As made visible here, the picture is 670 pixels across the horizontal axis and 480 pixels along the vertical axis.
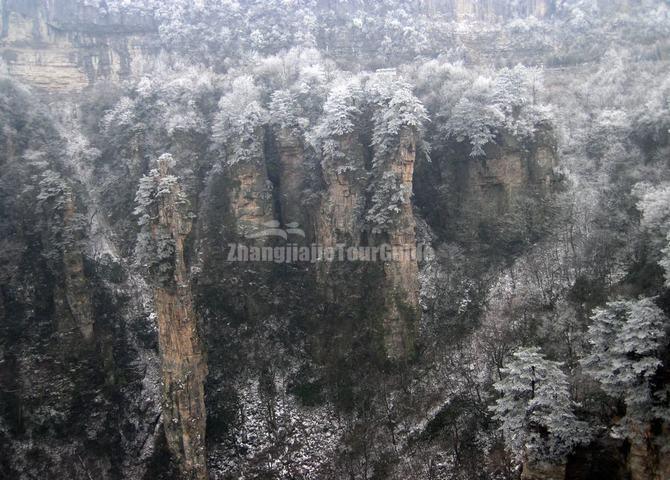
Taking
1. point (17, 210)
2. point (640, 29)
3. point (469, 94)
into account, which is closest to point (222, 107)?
point (17, 210)

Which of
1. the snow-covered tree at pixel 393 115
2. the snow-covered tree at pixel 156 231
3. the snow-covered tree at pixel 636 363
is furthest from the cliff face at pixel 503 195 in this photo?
the snow-covered tree at pixel 156 231

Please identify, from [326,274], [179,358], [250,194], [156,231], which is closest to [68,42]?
[250,194]

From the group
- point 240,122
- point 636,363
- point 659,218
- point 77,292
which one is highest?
point 240,122

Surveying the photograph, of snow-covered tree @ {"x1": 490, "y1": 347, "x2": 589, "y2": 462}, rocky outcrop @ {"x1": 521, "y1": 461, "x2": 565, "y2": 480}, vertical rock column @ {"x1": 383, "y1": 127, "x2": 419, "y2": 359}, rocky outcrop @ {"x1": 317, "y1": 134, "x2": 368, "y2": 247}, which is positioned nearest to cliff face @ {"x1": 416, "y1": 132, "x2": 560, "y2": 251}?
vertical rock column @ {"x1": 383, "y1": 127, "x2": 419, "y2": 359}

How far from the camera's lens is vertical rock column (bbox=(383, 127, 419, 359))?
107 feet

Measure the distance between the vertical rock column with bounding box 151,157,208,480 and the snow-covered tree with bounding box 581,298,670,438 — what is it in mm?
18528

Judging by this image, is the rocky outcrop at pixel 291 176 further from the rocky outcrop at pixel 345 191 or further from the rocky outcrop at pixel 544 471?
the rocky outcrop at pixel 544 471

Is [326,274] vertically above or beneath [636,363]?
beneath

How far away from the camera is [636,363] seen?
18891 millimetres

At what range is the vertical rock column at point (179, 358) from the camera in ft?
90.3

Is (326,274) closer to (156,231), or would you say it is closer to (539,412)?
(156,231)

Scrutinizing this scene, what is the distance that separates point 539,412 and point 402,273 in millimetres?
13007

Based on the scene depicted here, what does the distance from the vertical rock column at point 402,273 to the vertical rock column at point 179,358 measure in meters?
11.2

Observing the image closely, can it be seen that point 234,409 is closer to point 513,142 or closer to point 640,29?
point 513,142
